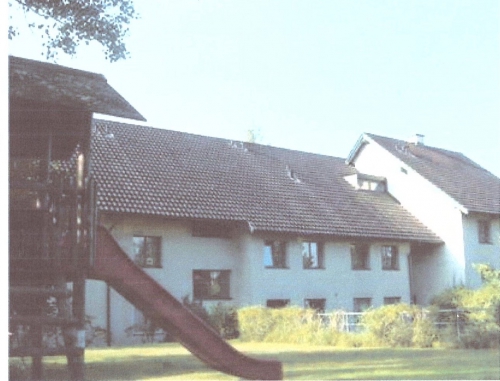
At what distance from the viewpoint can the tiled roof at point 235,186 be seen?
36.1 ft

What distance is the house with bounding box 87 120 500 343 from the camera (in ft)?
36.1

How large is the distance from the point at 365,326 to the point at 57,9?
277 inches

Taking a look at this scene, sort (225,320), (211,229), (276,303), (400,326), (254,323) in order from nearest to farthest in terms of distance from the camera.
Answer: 1. (225,320)
2. (254,323)
3. (400,326)
4. (211,229)
5. (276,303)

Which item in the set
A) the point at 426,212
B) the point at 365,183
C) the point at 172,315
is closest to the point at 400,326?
the point at 172,315

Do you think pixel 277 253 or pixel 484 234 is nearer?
pixel 277 253

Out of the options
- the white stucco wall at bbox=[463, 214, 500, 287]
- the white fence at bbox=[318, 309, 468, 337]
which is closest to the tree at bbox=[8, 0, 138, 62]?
the white fence at bbox=[318, 309, 468, 337]

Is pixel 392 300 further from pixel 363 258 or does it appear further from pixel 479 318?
pixel 479 318

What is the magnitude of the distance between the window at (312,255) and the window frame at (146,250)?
3.19 m

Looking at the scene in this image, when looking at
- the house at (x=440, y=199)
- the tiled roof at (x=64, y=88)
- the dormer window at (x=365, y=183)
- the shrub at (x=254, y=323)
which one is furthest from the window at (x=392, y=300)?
the tiled roof at (x=64, y=88)

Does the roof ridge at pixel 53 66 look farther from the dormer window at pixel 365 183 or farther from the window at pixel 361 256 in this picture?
the dormer window at pixel 365 183

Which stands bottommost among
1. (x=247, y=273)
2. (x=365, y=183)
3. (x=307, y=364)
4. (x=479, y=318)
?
(x=307, y=364)

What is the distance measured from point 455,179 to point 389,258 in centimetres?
265

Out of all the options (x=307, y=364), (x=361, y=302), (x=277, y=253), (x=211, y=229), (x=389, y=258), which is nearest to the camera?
(x=307, y=364)

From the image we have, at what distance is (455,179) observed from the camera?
52.6ft
